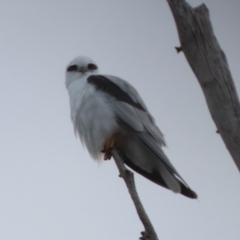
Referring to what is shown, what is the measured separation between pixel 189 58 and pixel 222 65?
20 centimetres

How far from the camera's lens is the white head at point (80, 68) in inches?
212

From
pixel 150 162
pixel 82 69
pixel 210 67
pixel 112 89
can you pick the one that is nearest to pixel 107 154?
pixel 150 162

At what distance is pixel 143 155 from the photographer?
4609 mm

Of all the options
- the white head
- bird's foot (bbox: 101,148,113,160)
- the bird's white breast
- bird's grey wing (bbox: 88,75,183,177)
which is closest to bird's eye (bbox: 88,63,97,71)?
the white head

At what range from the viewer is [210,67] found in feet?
9.91

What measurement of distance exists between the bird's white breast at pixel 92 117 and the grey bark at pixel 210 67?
5.06 ft

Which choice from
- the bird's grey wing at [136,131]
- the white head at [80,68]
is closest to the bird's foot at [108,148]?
the bird's grey wing at [136,131]

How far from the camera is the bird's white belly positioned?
4.54 metres

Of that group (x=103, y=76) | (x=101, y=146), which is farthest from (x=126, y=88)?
(x=101, y=146)

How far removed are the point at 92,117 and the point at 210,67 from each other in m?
1.75

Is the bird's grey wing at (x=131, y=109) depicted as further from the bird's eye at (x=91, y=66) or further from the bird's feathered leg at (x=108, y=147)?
the bird's eye at (x=91, y=66)

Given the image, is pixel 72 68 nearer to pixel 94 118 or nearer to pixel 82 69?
pixel 82 69

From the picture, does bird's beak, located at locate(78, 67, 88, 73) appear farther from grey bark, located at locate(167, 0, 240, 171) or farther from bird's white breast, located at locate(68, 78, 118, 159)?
grey bark, located at locate(167, 0, 240, 171)

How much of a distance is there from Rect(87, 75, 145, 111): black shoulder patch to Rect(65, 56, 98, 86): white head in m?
0.55
